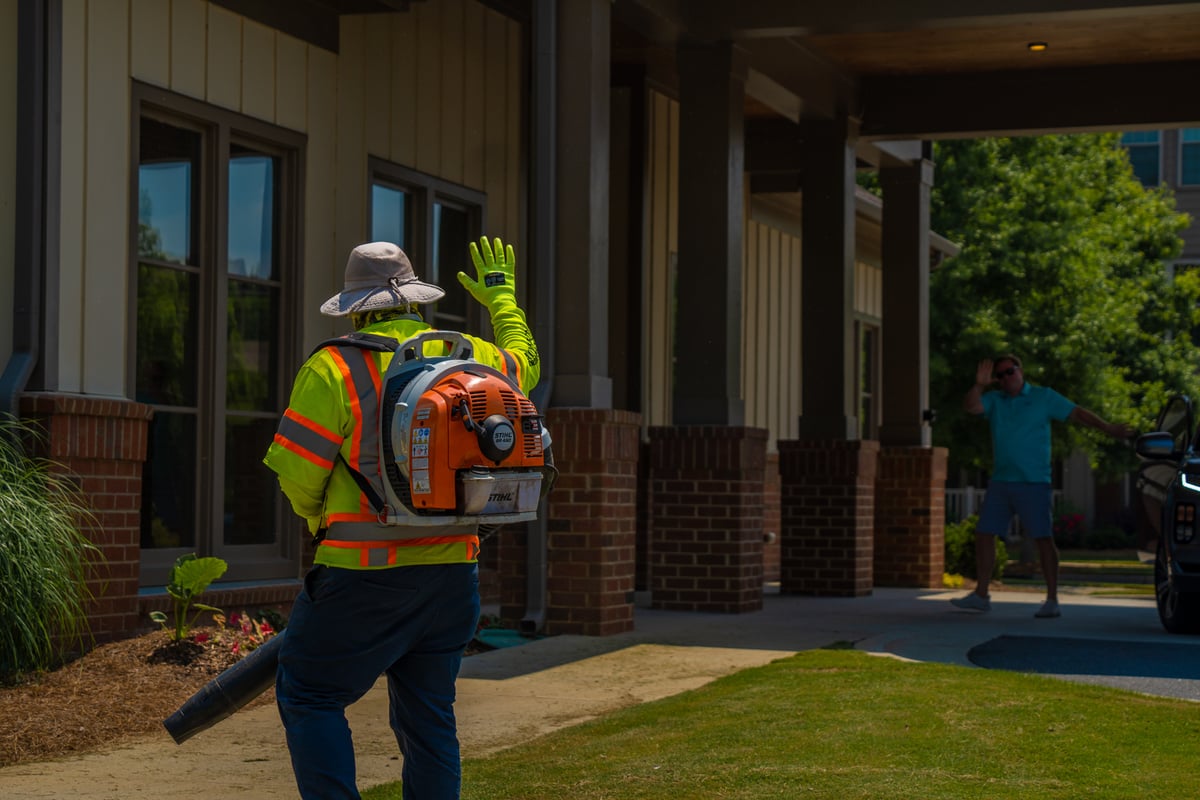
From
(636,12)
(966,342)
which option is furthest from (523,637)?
(966,342)

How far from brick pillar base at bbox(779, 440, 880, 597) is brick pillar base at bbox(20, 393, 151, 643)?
7772mm

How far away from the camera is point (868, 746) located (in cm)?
673

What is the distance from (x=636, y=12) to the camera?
12.3m

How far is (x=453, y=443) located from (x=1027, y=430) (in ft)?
30.7

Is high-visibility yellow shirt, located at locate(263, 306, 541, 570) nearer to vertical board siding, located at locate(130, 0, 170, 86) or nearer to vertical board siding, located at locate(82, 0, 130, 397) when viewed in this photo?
vertical board siding, located at locate(82, 0, 130, 397)

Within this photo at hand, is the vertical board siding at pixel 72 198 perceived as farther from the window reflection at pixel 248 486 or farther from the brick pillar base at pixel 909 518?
the brick pillar base at pixel 909 518

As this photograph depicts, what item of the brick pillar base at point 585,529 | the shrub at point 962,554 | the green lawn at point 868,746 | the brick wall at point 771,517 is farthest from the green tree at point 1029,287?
the green lawn at point 868,746

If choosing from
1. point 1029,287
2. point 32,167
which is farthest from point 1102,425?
point 1029,287

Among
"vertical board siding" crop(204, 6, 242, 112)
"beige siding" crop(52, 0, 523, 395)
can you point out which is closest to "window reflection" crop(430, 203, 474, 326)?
"beige siding" crop(52, 0, 523, 395)

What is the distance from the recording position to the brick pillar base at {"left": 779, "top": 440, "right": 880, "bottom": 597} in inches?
607

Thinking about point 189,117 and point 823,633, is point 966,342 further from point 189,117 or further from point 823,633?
point 189,117

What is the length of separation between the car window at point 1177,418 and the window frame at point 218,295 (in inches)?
237

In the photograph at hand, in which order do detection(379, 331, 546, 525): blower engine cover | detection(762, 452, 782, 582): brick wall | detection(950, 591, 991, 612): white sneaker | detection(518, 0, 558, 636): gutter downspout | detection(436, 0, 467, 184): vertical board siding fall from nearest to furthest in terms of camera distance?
detection(379, 331, 546, 525): blower engine cover, detection(518, 0, 558, 636): gutter downspout, detection(436, 0, 467, 184): vertical board siding, detection(950, 591, 991, 612): white sneaker, detection(762, 452, 782, 582): brick wall

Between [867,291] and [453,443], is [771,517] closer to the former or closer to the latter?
[867,291]
